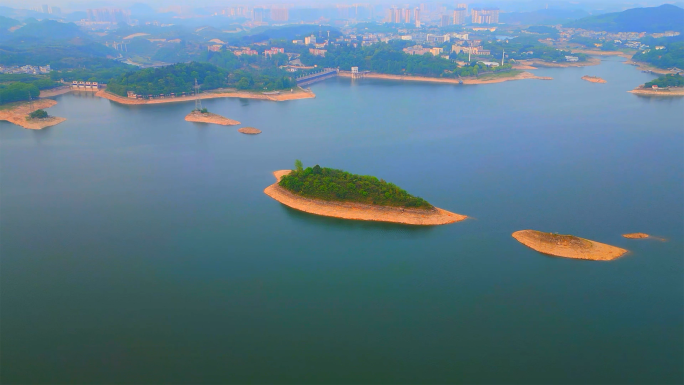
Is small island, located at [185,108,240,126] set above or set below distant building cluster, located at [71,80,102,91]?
below

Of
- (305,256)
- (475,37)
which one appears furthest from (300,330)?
(475,37)

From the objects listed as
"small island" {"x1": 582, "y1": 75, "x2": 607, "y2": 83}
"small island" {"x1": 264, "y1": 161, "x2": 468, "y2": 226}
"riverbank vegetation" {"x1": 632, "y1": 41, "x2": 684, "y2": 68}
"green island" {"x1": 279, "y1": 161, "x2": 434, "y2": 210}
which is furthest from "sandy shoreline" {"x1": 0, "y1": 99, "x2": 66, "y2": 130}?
"riverbank vegetation" {"x1": 632, "y1": 41, "x2": 684, "y2": 68}

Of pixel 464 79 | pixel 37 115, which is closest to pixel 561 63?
pixel 464 79

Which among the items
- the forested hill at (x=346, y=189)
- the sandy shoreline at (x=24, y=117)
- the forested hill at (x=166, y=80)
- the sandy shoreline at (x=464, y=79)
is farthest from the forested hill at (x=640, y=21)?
the sandy shoreline at (x=24, y=117)

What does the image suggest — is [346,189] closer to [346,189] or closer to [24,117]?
[346,189]

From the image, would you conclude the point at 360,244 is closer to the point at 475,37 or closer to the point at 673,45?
the point at 673,45

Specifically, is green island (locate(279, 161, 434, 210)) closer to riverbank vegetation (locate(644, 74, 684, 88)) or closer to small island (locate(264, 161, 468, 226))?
small island (locate(264, 161, 468, 226))
